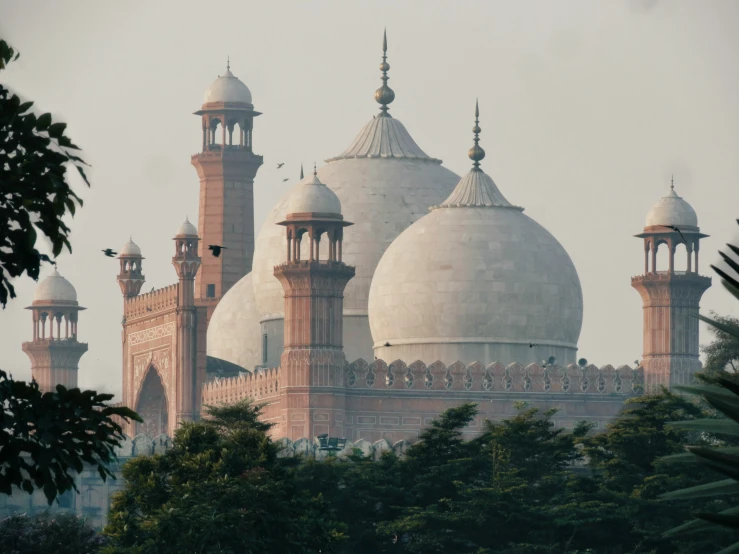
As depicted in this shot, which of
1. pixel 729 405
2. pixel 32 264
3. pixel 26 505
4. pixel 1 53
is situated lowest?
pixel 26 505

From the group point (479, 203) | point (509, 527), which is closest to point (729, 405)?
point (509, 527)

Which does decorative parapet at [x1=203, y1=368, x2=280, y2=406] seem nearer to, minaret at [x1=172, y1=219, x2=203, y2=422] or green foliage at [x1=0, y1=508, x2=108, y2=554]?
minaret at [x1=172, y1=219, x2=203, y2=422]

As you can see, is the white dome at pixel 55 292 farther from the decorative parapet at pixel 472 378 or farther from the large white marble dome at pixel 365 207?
the decorative parapet at pixel 472 378

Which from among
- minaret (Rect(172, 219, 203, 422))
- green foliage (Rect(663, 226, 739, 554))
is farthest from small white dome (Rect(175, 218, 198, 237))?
green foliage (Rect(663, 226, 739, 554))

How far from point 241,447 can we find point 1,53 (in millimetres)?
21104

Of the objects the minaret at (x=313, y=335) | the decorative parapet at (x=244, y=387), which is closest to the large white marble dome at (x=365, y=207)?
the decorative parapet at (x=244, y=387)

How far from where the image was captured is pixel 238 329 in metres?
75.9

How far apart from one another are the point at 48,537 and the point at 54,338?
5590cm

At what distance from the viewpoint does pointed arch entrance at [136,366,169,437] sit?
2985 inches

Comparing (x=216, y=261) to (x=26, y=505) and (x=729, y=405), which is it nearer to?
(x=26, y=505)

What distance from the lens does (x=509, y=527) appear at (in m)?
40.3

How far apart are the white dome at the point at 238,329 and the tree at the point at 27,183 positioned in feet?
201

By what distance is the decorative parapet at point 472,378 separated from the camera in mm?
64188

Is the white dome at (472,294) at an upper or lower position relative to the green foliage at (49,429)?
upper
